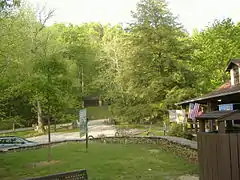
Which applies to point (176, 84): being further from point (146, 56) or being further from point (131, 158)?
point (131, 158)

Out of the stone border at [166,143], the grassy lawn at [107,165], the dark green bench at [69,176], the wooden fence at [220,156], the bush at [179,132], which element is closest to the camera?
the wooden fence at [220,156]

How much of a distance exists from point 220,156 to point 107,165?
8.12 meters

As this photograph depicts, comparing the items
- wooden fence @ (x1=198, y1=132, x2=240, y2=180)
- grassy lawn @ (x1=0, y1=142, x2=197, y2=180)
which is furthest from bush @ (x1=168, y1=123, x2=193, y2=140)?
wooden fence @ (x1=198, y1=132, x2=240, y2=180)

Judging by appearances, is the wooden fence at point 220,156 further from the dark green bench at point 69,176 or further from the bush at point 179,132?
the bush at point 179,132

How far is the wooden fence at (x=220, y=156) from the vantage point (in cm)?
599

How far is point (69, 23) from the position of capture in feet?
205

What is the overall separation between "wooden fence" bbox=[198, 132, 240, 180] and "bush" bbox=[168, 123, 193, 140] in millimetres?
16828

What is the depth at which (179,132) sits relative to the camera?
950 inches

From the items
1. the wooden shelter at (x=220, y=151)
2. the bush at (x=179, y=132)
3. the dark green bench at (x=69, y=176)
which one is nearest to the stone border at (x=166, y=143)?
the bush at (x=179, y=132)

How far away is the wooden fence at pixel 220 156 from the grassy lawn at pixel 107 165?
3.88m

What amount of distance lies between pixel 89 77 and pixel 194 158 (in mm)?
37132

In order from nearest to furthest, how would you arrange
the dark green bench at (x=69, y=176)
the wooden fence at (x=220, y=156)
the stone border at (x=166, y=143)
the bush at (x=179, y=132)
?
the wooden fence at (x=220, y=156), the dark green bench at (x=69, y=176), the stone border at (x=166, y=143), the bush at (x=179, y=132)

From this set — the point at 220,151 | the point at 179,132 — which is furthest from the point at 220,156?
the point at 179,132

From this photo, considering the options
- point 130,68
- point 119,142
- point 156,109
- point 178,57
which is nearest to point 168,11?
point 178,57
